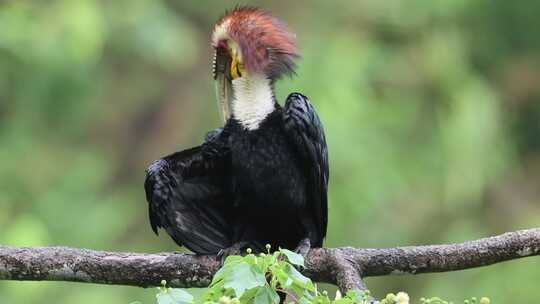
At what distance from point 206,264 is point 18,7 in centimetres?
466

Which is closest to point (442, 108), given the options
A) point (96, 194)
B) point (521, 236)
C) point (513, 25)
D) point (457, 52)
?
point (457, 52)

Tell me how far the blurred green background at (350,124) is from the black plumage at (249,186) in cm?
368

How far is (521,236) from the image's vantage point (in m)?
4.08

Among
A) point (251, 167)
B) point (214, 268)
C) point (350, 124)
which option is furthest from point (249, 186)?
point (350, 124)

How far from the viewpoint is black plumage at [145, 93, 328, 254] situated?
4.66 metres

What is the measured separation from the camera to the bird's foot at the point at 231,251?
4.47 m

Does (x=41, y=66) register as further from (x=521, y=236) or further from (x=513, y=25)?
(x=521, y=236)

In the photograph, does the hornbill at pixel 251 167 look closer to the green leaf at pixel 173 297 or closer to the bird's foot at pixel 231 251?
Result: the bird's foot at pixel 231 251

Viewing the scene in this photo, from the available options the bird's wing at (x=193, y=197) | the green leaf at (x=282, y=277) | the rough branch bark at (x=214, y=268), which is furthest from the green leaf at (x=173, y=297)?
the bird's wing at (x=193, y=197)

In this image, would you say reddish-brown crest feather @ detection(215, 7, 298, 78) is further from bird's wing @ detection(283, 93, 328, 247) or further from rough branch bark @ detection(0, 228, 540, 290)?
rough branch bark @ detection(0, 228, 540, 290)

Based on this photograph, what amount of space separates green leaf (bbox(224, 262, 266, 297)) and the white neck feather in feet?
4.77

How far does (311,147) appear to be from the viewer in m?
4.69

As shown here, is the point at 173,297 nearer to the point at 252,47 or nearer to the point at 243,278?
the point at 243,278

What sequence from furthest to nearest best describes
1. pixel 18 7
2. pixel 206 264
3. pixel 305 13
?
1. pixel 305 13
2. pixel 18 7
3. pixel 206 264
